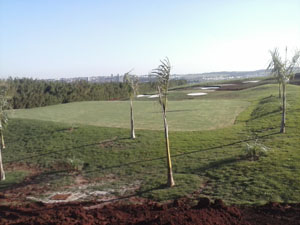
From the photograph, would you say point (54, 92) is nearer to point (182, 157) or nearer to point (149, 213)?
point (182, 157)

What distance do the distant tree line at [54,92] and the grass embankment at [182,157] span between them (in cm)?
2112

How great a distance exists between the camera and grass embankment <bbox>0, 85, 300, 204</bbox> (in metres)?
10.5

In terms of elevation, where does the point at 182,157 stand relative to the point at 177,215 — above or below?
below

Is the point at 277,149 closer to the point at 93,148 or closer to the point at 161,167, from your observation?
the point at 161,167

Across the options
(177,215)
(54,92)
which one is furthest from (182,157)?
(54,92)

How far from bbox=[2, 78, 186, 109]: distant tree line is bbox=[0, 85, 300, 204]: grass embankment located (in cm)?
2112

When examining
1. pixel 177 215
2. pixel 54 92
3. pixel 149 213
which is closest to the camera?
pixel 177 215

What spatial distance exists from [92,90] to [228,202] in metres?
51.9

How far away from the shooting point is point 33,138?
2106 cm

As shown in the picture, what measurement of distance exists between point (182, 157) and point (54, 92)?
4208cm

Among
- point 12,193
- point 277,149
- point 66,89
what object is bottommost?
point 12,193

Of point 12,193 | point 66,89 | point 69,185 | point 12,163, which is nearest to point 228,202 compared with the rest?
point 69,185

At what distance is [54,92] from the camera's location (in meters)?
51.8

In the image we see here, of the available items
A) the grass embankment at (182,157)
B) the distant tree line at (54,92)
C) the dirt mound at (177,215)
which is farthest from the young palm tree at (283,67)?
the distant tree line at (54,92)
